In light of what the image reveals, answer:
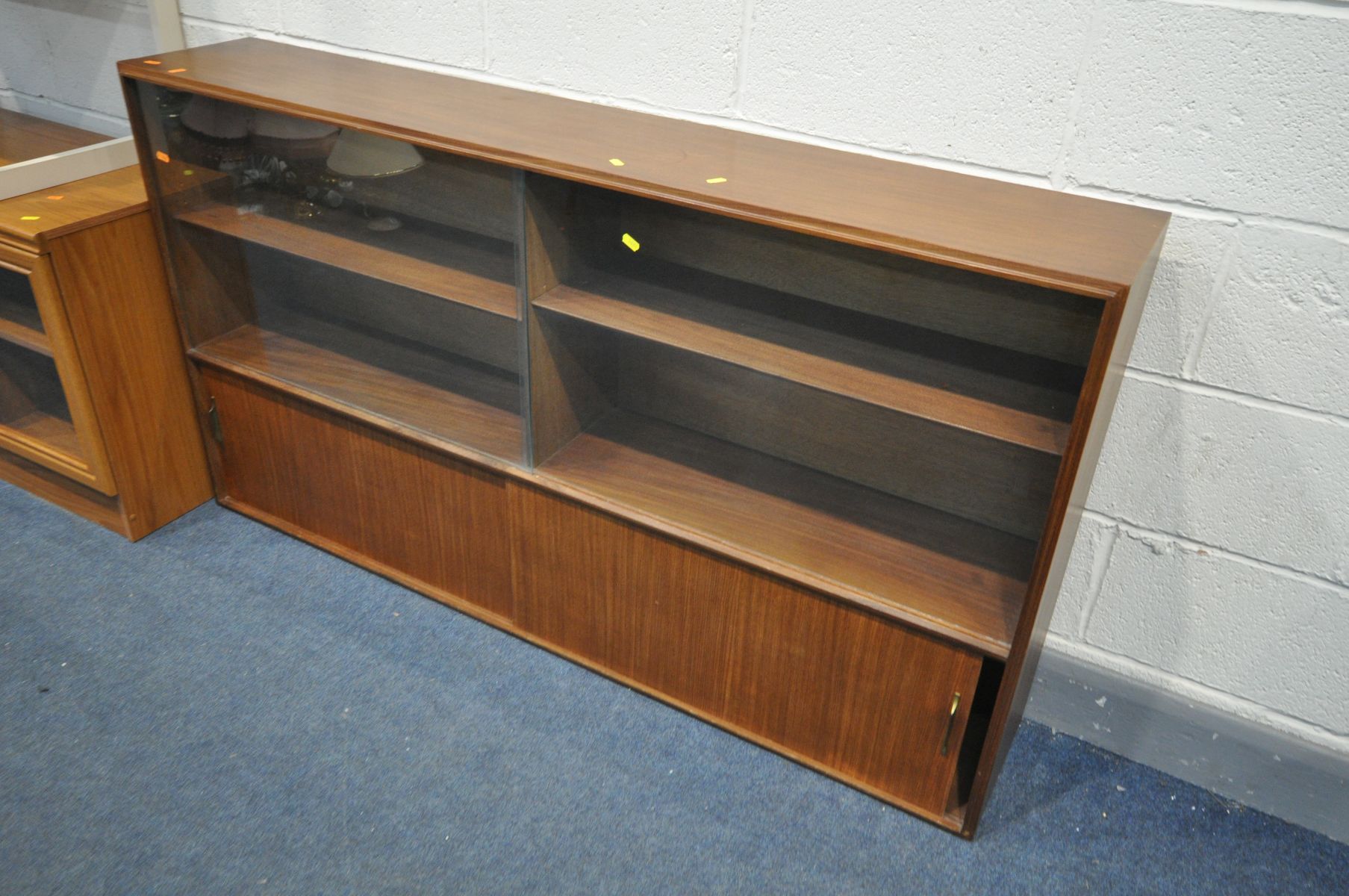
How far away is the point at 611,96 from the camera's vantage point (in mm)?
1868

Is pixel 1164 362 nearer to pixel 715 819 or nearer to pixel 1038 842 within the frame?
pixel 1038 842

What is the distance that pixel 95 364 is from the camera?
207 centimetres

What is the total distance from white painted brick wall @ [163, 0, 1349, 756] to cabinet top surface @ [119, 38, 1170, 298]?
6 cm

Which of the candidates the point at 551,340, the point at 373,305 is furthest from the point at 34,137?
the point at 551,340

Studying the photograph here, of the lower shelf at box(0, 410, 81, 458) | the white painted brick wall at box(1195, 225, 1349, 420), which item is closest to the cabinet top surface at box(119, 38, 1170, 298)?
the white painted brick wall at box(1195, 225, 1349, 420)

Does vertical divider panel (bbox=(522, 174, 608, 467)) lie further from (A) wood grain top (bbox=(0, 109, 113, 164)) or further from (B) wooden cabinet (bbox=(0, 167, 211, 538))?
(A) wood grain top (bbox=(0, 109, 113, 164))

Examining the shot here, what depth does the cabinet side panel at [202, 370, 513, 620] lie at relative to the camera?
2000 millimetres

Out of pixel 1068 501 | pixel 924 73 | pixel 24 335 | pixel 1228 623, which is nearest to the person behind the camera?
pixel 1068 501

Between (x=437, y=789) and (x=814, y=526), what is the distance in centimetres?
80

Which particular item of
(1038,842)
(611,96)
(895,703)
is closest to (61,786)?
(895,703)

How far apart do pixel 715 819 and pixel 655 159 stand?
1108 millimetres

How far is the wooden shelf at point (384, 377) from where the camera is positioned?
1.94m

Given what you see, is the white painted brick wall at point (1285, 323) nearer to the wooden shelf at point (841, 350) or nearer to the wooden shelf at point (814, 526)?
the wooden shelf at point (841, 350)

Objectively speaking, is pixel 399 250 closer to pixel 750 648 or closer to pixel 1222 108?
pixel 750 648
